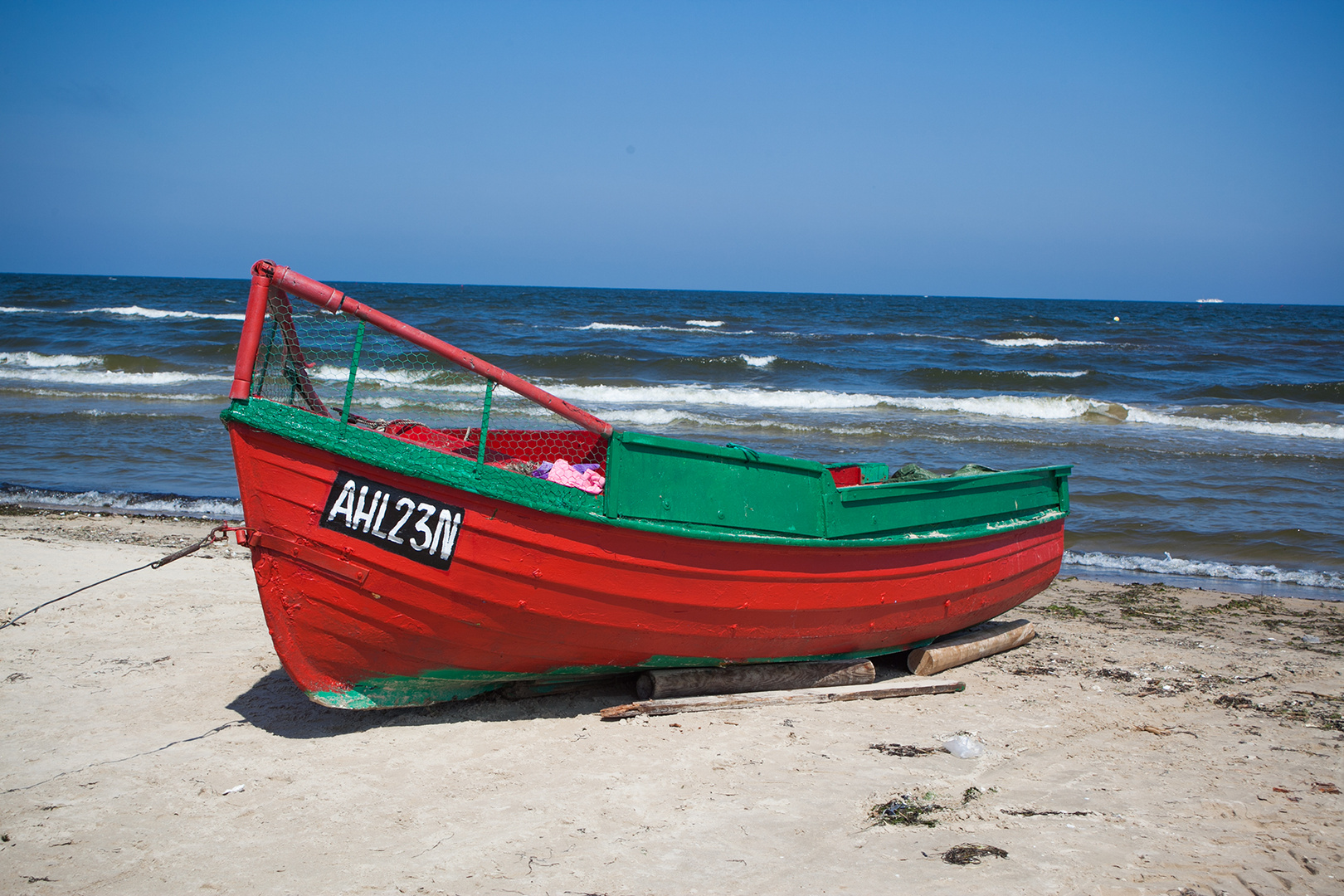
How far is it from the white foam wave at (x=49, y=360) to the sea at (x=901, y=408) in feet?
0.38

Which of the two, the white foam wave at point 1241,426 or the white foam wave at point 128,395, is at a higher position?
the white foam wave at point 1241,426

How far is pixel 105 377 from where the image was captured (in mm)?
20984

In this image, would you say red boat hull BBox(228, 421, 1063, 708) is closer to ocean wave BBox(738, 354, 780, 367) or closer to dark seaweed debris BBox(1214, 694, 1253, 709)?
dark seaweed debris BBox(1214, 694, 1253, 709)

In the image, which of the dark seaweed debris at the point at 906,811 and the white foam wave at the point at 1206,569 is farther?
the white foam wave at the point at 1206,569

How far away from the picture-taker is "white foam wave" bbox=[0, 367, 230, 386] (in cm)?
2045

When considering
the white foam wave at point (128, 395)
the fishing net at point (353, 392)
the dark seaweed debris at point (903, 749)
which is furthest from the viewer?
the white foam wave at point (128, 395)

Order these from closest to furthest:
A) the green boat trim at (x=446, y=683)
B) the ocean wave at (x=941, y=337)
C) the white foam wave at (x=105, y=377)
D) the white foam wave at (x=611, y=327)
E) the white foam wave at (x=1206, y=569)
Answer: the green boat trim at (x=446, y=683) < the white foam wave at (x=1206, y=569) < the white foam wave at (x=105, y=377) < the ocean wave at (x=941, y=337) < the white foam wave at (x=611, y=327)

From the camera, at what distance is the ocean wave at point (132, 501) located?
32.3 feet

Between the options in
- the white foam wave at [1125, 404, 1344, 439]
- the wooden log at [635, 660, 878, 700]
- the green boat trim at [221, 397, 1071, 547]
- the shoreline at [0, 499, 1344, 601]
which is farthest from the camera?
the white foam wave at [1125, 404, 1344, 439]

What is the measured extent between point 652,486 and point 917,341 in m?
32.4

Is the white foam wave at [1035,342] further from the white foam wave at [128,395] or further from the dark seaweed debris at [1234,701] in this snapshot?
the dark seaweed debris at [1234,701]

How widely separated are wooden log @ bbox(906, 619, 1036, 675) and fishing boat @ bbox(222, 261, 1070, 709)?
18.6 inches

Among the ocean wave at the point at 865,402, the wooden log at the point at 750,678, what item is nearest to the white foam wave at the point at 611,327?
the ocean wave at the point at 865,402

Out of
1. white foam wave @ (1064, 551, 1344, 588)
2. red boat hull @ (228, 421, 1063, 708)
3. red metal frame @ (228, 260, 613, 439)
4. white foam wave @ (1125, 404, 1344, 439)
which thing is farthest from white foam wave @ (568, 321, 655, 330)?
red metal frame @ (228, 260, 613, 439)
